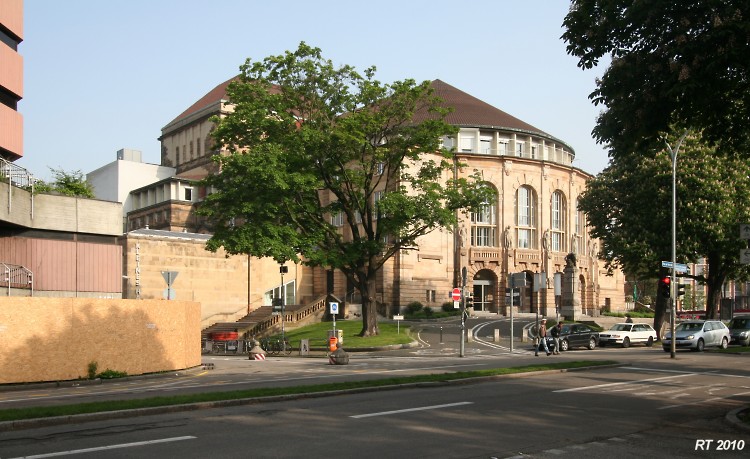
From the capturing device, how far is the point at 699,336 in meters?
38.1

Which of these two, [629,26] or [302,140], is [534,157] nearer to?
[302,140]

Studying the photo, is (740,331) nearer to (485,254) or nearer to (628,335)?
(628,335)

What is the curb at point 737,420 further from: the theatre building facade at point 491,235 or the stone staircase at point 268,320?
the theatre building facade at point 491,235

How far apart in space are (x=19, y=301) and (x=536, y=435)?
16859 mm

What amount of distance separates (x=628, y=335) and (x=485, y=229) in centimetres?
3404

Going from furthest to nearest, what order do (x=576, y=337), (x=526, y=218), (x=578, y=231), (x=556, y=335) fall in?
1. (x=578, y=231)
2. (x=526, y=218)
3. (x=576, y=337)
4. (x=556, y=335)

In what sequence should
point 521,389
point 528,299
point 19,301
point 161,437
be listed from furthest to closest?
point 528,299, point 19,301, point 521,389, point 161,437

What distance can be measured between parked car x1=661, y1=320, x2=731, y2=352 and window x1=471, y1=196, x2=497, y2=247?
129 ft

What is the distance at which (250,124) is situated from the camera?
4428 centimetres

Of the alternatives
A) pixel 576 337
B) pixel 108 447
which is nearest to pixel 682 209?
pixel 576 337

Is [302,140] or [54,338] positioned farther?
[302,140]

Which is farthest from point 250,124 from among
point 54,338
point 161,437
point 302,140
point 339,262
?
point 161,437

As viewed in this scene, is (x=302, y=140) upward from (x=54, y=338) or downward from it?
upward

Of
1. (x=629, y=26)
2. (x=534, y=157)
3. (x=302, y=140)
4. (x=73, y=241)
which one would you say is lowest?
(x=73, y=241)
